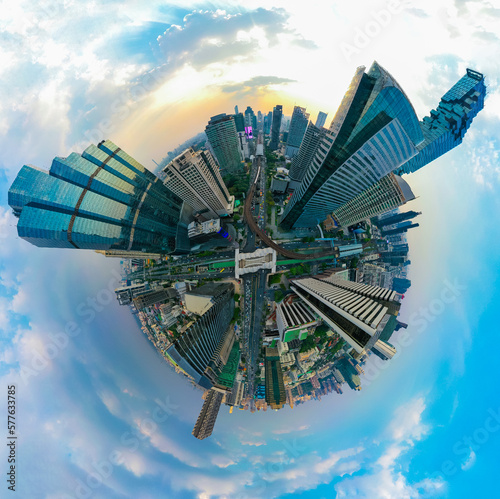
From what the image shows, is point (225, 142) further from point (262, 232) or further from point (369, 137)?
point (369, 137)

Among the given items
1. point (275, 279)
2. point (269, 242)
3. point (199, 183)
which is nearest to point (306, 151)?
point (269, 242)

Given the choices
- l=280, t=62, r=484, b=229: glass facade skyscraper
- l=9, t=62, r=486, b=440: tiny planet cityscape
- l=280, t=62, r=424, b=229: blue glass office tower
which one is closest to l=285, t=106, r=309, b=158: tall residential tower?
l=9, t=62, r=486, b=440: tiny planet cityscape

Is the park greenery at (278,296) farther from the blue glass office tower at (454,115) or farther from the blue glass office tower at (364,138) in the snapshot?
the blue glass office tower at (454,115)

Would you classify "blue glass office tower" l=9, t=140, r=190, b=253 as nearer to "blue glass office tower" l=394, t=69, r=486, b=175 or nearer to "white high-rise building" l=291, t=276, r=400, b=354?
"white high-rise building" l=291, t=276, r=400, b=354

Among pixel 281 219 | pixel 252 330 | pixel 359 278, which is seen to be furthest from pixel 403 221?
pixel 252 330

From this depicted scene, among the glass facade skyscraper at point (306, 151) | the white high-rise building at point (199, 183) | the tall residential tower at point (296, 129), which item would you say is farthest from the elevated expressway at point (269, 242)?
the tall residential tower at point (296, 129)
